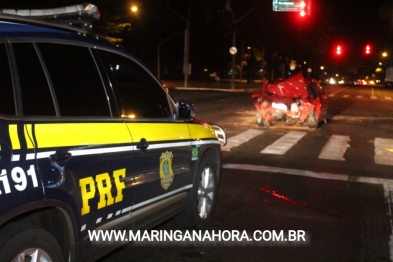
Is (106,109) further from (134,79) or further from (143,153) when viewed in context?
(134,79)

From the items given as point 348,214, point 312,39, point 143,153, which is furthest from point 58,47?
point 312,39

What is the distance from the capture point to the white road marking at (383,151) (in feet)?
37.8

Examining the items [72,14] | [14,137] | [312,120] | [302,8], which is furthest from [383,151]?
[302,8]

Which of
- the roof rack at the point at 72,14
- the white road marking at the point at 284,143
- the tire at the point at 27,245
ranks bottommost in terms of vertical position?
the white road marking at the point at 284,143

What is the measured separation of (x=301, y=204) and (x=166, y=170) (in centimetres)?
314

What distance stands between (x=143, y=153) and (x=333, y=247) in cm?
247

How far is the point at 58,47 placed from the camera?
12.9 ft

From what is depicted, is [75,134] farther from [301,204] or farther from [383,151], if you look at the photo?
[383,151]

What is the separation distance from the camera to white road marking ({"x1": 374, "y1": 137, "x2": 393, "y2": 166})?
454 inches

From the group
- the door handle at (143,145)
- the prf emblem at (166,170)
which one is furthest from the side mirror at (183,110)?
the door handle at (143,145)

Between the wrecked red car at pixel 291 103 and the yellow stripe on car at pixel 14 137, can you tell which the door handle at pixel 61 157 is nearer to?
the yellow stripe on car at pixel 14 137

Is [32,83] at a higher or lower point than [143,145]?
higher

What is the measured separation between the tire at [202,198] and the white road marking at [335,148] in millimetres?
5721

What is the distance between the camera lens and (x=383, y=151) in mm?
13031
